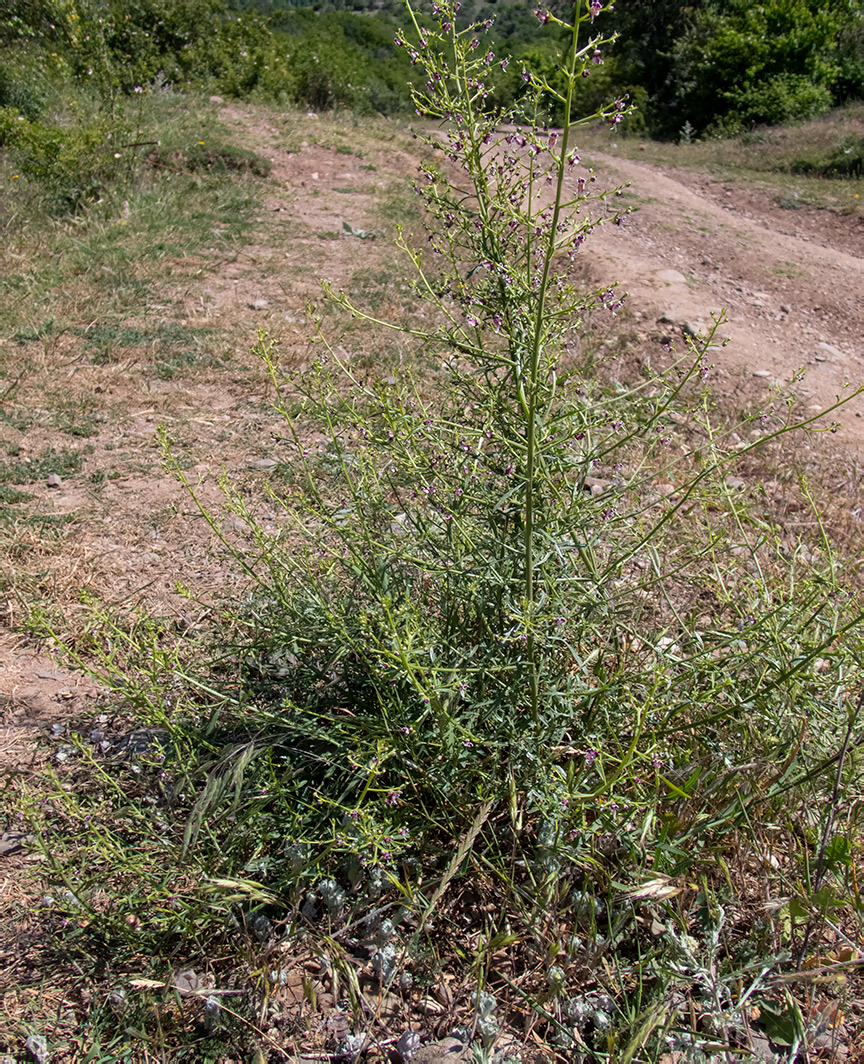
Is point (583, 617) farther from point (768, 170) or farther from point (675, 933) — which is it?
point (768, 170)

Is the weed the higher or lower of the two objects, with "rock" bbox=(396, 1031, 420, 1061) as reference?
higher

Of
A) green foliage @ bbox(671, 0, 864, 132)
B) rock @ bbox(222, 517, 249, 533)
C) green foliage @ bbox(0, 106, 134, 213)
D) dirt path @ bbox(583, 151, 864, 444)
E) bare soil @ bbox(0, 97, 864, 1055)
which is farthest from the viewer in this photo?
green foliage @ bbox(671, 0, 864, 132)

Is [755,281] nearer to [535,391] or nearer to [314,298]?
[314,298]

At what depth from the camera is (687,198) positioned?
995 centimetres

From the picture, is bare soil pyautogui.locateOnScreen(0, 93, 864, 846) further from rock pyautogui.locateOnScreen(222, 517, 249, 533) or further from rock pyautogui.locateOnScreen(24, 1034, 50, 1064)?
rock pyautogui.locateOnScreen(24, 1034, 50, 1064)

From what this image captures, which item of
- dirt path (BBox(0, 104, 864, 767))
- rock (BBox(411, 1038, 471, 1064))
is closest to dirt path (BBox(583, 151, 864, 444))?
dirt path (BBox(0, 104, 864, 767))

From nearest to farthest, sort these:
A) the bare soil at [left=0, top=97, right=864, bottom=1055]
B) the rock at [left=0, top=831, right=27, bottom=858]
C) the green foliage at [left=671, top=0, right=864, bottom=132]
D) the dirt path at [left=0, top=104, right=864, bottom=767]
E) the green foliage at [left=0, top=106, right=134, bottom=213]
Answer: the rock at [left=0, top=831, right=27, bottom=858]
the bare soil at [left=0, top=97, right=864, bottom=1055]
the dirt path at [left=0, top=104, right=864, bottom=767]
the green foliage at [left=0, top=106, right=134, bottom=213]
the green foliage at [left=671, top=0, right=864, bottom=132]

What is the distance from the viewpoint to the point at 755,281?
6738 millimetres

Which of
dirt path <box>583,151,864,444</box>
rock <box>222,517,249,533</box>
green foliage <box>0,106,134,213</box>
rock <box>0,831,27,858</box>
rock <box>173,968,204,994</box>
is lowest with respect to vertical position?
rock <box>0,831,27,858</box>

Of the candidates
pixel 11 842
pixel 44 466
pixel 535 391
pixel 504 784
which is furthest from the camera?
pixel 44 466

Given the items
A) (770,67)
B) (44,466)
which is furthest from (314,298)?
(770,67)

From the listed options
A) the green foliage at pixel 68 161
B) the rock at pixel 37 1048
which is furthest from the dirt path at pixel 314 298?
the green foliage at pixel 68 161

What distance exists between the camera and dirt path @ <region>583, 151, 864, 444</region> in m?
4.94

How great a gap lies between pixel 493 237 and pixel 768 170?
41.1 ft
